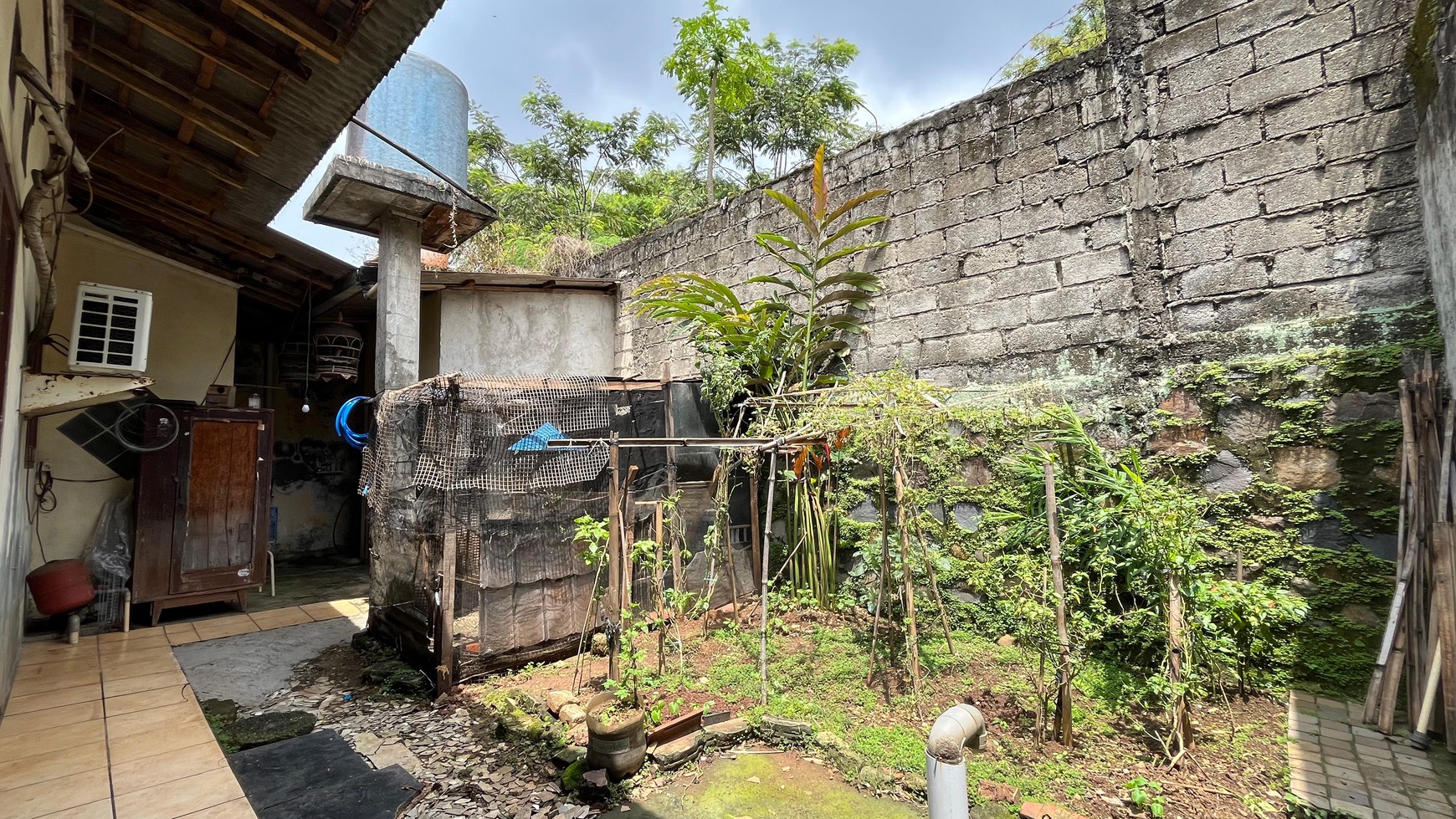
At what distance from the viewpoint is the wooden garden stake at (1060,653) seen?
2.65 metres

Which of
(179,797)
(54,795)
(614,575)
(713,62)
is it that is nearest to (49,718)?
(54,795)

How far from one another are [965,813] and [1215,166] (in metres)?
3.38

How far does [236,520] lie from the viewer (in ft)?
18.1

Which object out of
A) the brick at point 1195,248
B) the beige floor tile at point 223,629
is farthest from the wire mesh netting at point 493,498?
the brick at point 1195,248

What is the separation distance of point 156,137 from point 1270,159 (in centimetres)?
654

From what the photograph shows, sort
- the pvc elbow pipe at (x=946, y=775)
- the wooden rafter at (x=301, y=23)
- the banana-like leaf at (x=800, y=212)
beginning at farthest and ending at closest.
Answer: the banana-like leaf at (x=800, y=212), the wooden rafter at (x=301, y=23), the pvc elbow pipe at (x=946, y=775)

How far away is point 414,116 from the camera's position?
5191mm

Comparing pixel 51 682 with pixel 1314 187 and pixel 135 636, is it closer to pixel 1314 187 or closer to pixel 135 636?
pixel 135 636

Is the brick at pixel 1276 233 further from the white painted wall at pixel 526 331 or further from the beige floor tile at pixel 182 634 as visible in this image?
the beige floor tile at pixel 182 634

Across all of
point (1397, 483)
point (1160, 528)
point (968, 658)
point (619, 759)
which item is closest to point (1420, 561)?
point (1397, 483)

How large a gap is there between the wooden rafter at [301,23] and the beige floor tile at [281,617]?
457 cm

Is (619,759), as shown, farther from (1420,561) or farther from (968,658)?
(1420,561)

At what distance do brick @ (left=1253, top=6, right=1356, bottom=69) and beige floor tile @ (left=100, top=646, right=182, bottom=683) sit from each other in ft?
24.7

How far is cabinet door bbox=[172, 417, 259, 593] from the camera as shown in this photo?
5219mm
